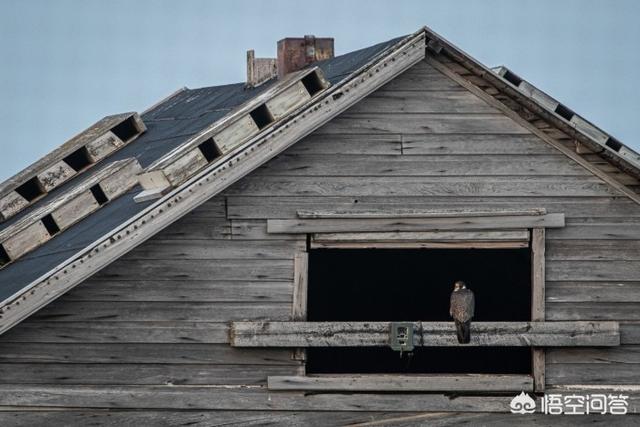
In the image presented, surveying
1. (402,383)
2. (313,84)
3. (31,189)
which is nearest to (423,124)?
(313,84)

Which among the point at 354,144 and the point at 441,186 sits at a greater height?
the point at 354,144

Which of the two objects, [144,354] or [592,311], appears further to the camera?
[592,311]

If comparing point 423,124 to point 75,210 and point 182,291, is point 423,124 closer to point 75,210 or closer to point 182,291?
point 182,291

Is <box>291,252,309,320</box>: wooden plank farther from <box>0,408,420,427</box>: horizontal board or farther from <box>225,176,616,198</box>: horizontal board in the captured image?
<box>0,408,420,427</box>: horizontal board

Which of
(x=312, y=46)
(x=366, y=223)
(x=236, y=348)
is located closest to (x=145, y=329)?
(x=236, y=348)

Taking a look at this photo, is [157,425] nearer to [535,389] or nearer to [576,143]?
[535,389]

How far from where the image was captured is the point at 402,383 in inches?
609

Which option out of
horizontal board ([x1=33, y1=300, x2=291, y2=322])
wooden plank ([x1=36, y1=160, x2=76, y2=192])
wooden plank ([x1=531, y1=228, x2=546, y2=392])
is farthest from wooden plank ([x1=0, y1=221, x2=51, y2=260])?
wooden plank ([x1=531, y1=228, x2=546, y2=392])

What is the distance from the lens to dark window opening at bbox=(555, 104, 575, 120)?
15.9m

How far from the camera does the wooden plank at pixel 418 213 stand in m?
15.5

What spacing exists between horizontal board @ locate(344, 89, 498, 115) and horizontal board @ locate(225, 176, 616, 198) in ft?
2.23

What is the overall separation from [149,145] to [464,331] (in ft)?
19.6

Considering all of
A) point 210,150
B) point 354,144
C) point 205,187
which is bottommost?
point 205,187

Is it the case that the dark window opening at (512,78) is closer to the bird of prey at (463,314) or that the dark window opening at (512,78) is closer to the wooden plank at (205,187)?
the wooden plank at (205,187)
